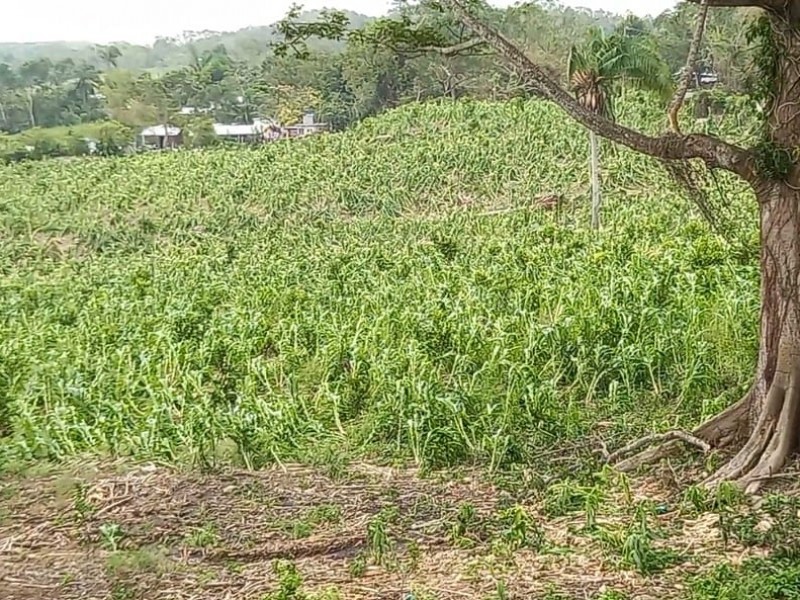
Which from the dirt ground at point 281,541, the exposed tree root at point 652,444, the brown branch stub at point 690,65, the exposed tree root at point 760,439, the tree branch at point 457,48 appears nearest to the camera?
the dirt ground at point 281,541

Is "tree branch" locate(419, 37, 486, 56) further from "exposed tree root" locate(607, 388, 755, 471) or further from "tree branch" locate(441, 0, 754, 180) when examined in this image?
"exposed tree root" locate(607, 388, 755, 471)

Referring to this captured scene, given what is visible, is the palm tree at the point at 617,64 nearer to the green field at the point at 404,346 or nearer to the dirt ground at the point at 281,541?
the green field at the point at 404,346

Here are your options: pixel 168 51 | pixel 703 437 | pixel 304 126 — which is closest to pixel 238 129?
pixel 304 126

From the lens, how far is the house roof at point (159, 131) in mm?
26250

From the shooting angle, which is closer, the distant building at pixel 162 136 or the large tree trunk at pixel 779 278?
the large tree trunk at pixel 779 278

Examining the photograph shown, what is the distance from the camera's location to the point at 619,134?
338cm

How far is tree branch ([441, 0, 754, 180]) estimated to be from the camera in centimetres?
322

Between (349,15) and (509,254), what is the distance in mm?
4410

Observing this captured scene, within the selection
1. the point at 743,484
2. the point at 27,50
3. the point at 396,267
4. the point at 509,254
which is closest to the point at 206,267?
the point at 396,267

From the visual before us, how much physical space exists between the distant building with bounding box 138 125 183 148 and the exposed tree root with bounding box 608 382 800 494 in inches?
958

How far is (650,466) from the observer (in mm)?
3529

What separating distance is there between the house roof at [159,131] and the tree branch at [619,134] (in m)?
23.8

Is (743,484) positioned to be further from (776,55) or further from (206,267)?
(206,267)

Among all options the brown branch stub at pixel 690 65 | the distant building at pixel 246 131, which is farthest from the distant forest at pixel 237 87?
the brown branch stub at pixel 690 65
